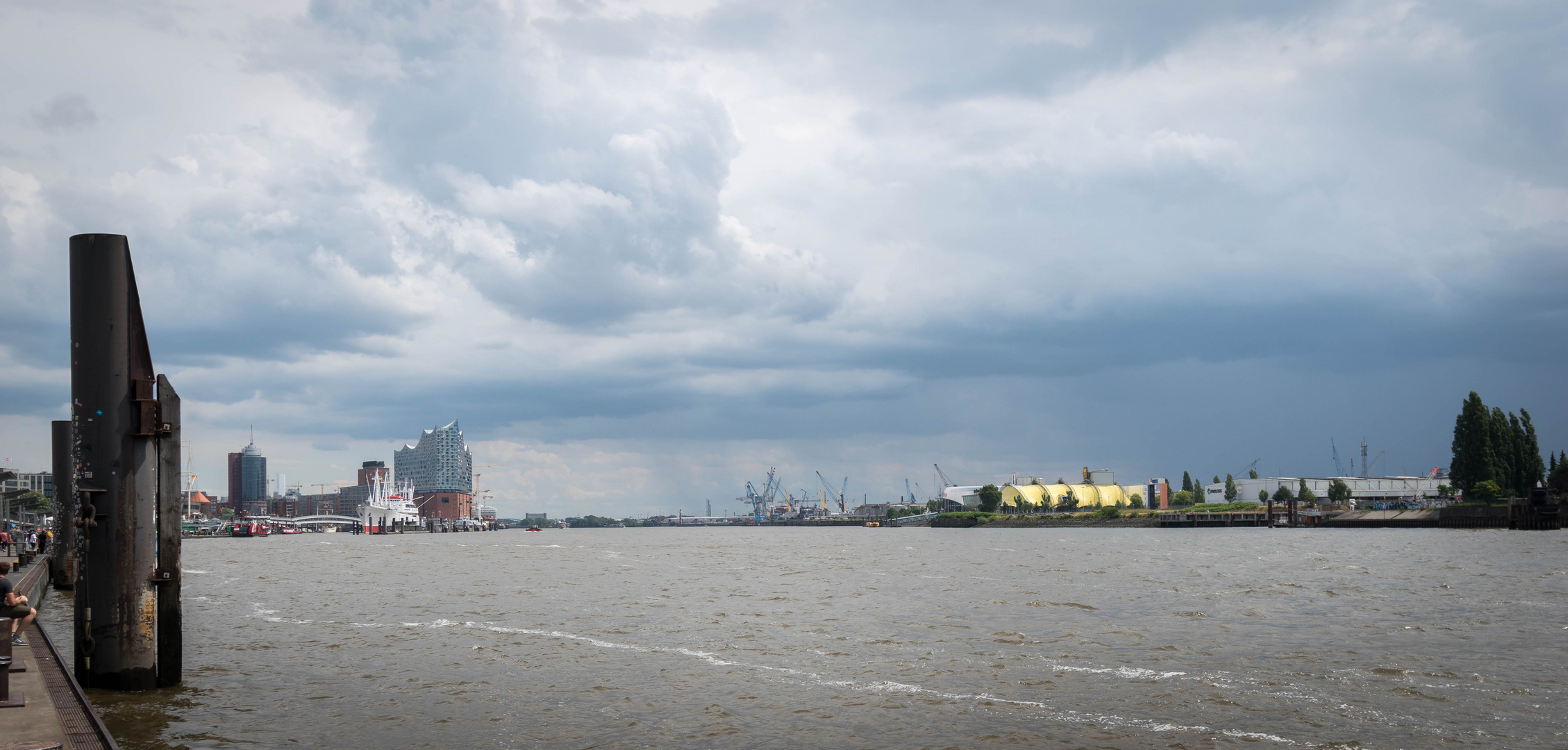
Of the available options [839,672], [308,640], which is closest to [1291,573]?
[839,672]

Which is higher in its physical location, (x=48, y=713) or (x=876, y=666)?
(x=48, y=713)

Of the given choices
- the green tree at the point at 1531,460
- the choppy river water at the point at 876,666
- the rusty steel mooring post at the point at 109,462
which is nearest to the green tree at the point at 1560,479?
the green tree at the point at 1531,460

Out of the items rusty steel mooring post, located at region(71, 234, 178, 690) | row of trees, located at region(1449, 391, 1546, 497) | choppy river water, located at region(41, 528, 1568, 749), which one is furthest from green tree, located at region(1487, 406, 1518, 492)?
rusty steel mooring post, located at region(71, 234, 178, 690)

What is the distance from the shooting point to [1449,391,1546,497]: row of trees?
189m

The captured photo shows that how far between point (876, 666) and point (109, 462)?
58.7 ft

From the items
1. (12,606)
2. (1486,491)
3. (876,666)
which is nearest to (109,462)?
(12,606)

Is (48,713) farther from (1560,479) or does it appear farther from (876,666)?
(1560,479)

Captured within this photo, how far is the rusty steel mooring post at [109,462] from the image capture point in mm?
18422

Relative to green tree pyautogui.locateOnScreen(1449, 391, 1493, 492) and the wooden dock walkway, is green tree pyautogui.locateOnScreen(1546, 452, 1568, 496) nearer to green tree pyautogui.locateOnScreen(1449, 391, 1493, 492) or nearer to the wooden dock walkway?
green tree pyautogui.locateOnScreen(1449, 391, 1493, 492)

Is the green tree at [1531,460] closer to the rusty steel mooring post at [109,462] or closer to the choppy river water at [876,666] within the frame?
the choppy river water at [876,666]

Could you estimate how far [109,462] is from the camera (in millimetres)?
18422

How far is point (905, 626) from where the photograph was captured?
1419 inches

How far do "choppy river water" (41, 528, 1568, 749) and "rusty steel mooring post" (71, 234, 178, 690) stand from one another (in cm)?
131

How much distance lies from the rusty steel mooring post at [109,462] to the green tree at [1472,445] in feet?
725
